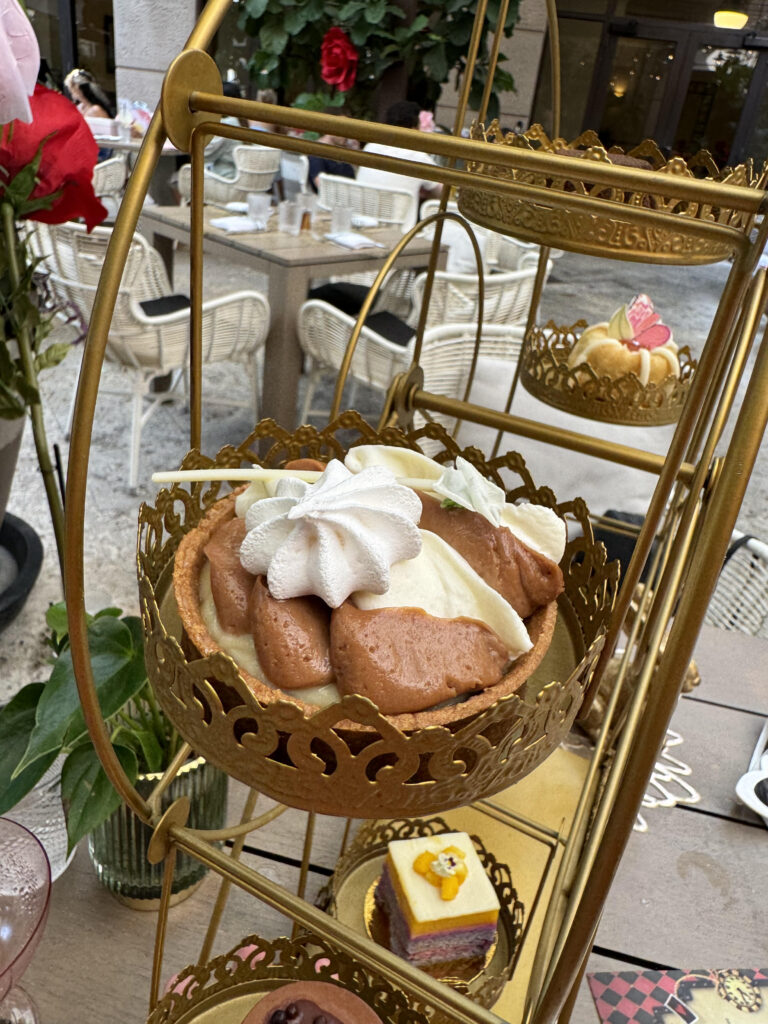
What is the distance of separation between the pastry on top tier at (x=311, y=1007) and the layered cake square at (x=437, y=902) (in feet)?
0.79

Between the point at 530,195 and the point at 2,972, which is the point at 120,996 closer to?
the point at 2,972

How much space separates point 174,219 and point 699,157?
7.90ft

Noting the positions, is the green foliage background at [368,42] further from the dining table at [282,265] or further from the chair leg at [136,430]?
the chair leg at [136,430]

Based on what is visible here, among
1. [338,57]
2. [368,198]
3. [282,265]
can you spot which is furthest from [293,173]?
[282,265]

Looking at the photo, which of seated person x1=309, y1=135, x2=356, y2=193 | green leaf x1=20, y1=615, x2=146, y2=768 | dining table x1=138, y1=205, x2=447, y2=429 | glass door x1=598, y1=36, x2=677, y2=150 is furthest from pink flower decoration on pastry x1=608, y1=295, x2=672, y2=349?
seated person x1=309, y1=135, x2=356, y2=193

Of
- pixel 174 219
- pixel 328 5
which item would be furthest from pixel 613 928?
pixel 328 5

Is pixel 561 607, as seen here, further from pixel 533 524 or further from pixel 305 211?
pixel 305 211

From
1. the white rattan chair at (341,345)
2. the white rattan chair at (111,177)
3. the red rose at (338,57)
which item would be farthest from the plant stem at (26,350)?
the red rose at (338,57)

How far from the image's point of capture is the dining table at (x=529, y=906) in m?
0.66

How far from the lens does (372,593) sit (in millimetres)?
353

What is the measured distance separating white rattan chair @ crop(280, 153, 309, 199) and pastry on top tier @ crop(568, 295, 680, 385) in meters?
3.79

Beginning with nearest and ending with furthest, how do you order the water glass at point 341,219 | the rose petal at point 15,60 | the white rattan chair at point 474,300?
the rose petal at point 15,60 → the white rattan chair at point 474,300 → the water glass at point 341,219

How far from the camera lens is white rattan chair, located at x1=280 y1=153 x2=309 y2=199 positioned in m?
4.52

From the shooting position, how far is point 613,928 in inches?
29.2
